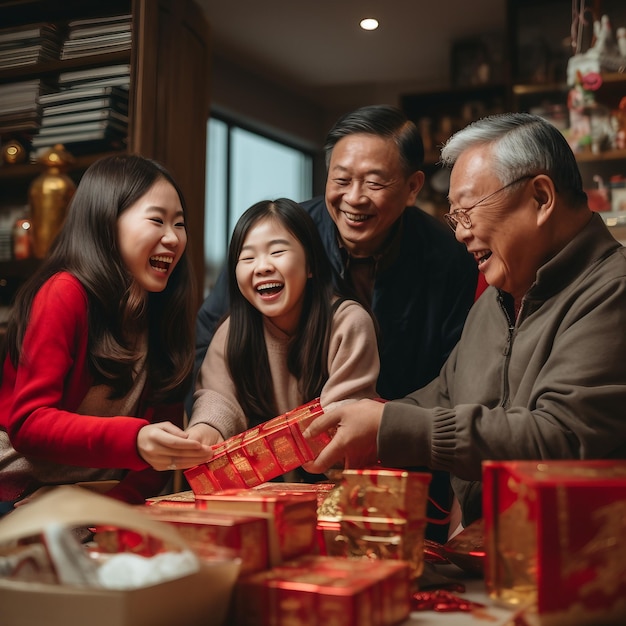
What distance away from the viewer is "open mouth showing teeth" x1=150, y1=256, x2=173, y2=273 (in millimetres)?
1683

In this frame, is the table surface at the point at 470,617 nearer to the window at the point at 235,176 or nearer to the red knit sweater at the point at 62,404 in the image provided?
the red knit sweater at the point at 62,404

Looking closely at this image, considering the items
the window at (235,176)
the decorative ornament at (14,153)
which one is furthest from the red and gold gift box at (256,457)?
the window at (235,176)

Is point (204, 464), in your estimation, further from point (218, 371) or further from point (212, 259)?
point (212, 259)

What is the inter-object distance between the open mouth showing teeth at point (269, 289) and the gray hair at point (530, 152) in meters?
0.52

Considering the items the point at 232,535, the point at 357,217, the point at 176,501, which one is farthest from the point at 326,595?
the point at 357,217

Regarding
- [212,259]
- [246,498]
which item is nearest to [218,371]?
[246,498]

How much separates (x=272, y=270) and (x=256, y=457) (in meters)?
0.48

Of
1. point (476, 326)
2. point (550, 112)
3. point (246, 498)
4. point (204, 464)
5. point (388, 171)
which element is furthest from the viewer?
point (550, 112)

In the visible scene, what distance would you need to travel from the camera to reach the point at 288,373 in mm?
1747

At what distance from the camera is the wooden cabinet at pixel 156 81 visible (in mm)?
3268

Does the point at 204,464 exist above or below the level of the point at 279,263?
below

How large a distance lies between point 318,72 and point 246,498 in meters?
5.92

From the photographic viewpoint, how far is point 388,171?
2.05 metres

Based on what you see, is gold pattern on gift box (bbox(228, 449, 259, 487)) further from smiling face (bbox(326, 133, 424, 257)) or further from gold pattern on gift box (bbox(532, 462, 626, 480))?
smiling face (bbox(326, 133, 424, 257))
